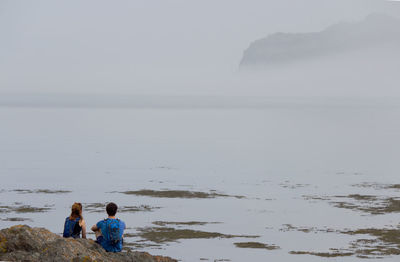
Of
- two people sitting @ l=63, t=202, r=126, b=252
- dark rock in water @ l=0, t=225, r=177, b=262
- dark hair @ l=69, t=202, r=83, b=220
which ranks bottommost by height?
dark rock in water @ l=0, t=225, r=177, b=262

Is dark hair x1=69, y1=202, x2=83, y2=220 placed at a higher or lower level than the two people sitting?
higher

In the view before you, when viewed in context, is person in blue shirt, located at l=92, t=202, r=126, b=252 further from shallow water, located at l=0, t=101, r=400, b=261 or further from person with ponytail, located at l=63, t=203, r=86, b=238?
shallow water, located at l=0, t=101, r=400, b=261

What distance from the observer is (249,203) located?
46969 millimetres

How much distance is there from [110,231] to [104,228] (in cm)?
14

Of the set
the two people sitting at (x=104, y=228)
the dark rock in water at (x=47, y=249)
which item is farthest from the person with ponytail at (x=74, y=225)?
the dark rock in water at (x=47, y=249)

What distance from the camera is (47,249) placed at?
18.7 m

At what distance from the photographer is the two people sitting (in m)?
18.7

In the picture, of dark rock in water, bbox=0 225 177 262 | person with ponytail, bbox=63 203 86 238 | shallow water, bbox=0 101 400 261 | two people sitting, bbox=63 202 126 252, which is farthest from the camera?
shallow water, bbox=0 101 400 261

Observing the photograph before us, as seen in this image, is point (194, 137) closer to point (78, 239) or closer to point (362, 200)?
point (362, 200)

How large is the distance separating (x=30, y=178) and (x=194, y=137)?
2773 inches

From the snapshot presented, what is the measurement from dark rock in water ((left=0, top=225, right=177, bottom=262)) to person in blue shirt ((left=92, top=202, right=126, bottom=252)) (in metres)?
0.15

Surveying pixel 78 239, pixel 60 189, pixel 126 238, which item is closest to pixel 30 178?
pixel 60 189

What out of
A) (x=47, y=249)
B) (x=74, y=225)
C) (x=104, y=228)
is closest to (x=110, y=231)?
(x=104, y=228)

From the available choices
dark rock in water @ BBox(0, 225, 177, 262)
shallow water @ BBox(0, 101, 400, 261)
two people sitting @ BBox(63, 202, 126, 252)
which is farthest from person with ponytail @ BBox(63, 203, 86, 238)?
shallow water @ BBox(0, 101, 400, 261)
